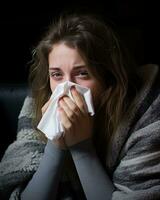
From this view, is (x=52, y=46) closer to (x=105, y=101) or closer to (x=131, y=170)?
(x=105, y=101)

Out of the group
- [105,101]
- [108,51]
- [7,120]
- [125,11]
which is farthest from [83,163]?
[125,11]

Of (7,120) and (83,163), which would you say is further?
(7,120)

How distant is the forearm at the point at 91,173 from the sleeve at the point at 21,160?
0.15 meters

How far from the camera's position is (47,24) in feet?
5.55

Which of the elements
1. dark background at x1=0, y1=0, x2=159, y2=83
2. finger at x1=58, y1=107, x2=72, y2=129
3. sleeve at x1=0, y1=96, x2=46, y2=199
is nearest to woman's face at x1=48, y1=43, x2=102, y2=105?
finger at x1=58, y1=107, x2=72, y2=129

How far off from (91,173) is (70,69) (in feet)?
0.93

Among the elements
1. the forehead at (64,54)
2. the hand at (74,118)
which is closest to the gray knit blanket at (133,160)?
the hand at (74,118)

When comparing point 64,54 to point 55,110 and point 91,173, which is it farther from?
point 91,173

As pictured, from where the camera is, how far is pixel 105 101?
1169 mm

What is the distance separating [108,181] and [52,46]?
405mm

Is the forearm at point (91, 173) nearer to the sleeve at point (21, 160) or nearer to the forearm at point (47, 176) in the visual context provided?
→ the forearm at point (47, 176)

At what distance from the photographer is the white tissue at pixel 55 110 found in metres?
1.08

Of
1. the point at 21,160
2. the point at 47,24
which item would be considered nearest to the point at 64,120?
the point at 21,160

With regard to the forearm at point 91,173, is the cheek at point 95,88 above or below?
above
